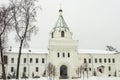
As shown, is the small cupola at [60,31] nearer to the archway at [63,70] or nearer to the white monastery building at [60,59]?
the white monastery building at [60,59]

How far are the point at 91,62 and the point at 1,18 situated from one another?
146ft

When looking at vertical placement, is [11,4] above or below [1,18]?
above

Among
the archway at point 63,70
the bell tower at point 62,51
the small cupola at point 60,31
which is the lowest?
the archway at point 63,70

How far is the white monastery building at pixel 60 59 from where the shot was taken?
197ft

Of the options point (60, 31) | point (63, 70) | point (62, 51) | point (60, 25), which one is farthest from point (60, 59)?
point (60, 25)

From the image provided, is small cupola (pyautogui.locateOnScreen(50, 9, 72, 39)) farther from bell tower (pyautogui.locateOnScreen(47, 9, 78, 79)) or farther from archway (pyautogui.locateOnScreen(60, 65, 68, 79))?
archway (pyautogui.locateOnScreen(60, 65, 68, 79))

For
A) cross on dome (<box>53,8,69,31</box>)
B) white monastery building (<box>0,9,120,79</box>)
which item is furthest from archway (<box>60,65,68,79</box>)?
cross on dome (<box>53,8,69,31</box>)

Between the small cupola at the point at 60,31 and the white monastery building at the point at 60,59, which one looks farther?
the small cupola at the point at 60,31

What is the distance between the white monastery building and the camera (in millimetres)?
60188

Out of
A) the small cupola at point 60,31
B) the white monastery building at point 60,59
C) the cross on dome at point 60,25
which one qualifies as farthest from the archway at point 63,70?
the cross on dome at point 60,25

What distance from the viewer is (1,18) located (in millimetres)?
25312

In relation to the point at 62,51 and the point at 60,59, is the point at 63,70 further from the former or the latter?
the point at 62,51

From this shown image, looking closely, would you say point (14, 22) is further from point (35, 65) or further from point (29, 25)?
point (35, 65)

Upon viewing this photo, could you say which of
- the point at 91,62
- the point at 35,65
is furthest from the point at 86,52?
the point at 35,65
